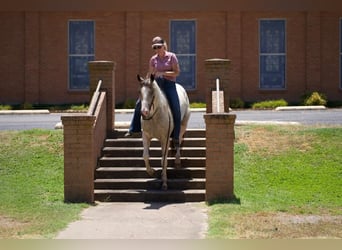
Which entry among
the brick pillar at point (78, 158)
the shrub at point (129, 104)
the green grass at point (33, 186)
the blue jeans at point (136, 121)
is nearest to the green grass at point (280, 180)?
the blue jeans at point (136, 121)

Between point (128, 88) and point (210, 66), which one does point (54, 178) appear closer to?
point (210, 66)

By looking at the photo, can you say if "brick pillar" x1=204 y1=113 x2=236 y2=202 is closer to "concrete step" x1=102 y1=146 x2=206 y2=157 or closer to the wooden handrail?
"concrete step" x1=102 y1=146 x2=206 y2=157

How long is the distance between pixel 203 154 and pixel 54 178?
309 cm

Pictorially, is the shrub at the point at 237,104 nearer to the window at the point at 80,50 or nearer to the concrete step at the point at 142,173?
the window at the point at 80,50

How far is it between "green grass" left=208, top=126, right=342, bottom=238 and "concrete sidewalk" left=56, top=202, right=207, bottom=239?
34 centimetres

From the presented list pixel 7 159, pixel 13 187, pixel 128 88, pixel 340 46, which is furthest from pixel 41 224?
pixel 340 46

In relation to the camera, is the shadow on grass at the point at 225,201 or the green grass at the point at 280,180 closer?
the green grass at the point at 280,180

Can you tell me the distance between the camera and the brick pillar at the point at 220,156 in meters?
13.2

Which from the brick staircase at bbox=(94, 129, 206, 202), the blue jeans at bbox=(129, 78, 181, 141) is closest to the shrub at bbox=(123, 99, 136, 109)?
the brick staircase at bbox=(94, 129, 206, 202)

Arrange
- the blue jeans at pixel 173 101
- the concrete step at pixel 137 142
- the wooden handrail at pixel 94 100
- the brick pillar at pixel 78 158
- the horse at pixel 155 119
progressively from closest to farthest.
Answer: the horse at pixel 155 119 → the brick pillar at pixel 78 158 → the blue jeans at pixel 173 101 → the wooden handrail at pixel 94 100 → the concrete step at pixel 137 142

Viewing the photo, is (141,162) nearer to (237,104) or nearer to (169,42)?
(237,104)

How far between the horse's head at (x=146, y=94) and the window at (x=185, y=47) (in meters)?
19.0

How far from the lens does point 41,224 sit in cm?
1084

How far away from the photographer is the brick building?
3197 centimetres
